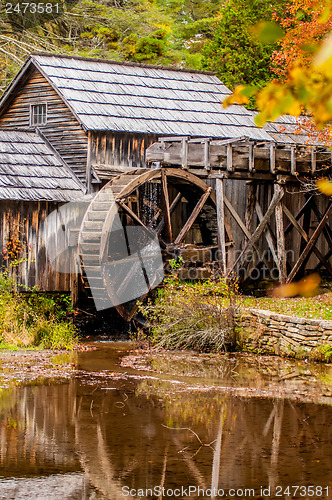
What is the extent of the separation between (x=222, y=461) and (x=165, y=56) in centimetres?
2348

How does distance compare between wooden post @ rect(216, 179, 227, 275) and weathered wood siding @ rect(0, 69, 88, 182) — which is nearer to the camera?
wooden post @ rect(216, 179, 227, 275)

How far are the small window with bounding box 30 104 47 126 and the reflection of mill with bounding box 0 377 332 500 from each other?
10002 mm

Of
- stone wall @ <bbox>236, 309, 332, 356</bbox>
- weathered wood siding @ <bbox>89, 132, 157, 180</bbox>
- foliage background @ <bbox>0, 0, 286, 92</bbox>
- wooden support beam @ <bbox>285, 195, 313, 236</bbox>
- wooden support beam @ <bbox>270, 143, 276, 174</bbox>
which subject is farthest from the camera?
foliage background @ <bbox>0, 0, 286, 92</bbox>

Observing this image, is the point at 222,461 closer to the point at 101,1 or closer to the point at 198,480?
the point at 198,480

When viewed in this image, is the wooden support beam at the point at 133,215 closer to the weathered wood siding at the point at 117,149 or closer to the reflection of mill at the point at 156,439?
the weathered wood siding at the point at 117,149

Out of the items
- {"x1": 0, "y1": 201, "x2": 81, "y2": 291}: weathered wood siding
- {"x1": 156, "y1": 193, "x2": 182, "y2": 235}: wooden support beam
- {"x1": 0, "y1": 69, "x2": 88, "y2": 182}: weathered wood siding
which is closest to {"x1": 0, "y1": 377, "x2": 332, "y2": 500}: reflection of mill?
{"x1": 0, "y1": 201, "x2": 81, "y2": 291}: weathered wood siding

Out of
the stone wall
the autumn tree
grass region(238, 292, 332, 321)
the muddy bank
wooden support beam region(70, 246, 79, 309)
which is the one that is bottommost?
the muddy bank

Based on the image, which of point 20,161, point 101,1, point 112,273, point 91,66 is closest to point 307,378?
point 112,273

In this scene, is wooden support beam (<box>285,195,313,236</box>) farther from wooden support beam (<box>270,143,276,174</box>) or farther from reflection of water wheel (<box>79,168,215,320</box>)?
reflection of water wheel (<box>79,168,215,320</box>)

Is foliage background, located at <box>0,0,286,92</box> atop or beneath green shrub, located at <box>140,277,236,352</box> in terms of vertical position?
atop

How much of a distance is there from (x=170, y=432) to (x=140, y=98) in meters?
12.2

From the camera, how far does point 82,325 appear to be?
1606 centimetres

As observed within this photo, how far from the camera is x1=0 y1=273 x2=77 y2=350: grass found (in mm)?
13169

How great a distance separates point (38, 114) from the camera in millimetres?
18078
